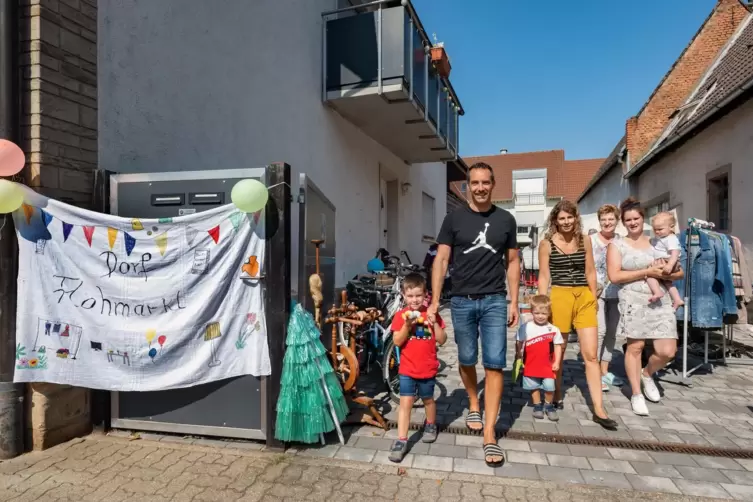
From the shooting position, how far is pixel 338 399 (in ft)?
10.7

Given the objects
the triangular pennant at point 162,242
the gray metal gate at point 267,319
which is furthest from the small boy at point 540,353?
the triangular pennant at point 162,242

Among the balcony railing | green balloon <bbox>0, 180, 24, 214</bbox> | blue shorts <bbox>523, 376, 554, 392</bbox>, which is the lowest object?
blue shorts <bbox>523, 376, 554, 392</bbox>

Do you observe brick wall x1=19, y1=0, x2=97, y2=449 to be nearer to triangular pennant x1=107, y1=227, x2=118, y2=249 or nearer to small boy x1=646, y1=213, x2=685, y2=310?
triangular pennant x1=107, y1=227, x2=118, y2=249

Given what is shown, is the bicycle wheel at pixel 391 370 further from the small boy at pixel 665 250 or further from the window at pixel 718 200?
the window at pixel 718 200

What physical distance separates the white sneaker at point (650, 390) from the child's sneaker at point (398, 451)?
2.58 m

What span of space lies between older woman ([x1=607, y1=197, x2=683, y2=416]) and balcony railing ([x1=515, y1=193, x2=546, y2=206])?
34705 millimetres

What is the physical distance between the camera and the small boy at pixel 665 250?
390 cm

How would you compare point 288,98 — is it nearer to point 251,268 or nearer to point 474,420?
point 251,268

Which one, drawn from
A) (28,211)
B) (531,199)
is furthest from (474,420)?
(531,199)

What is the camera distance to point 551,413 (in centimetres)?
369

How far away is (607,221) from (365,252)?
5742 millimetres

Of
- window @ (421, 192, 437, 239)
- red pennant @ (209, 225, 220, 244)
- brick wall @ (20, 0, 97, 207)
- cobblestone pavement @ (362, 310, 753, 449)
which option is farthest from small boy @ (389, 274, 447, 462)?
window @ (421, 192, 437, 239)

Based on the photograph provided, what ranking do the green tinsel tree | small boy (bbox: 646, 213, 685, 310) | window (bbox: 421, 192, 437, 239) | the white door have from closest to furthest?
the green tinsel tree, small boy (bbox: 646, 213, 685, 310), the white door, window (bbox: 421, 192, 437, 239)

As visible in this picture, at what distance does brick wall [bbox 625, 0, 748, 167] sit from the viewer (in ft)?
44.5
